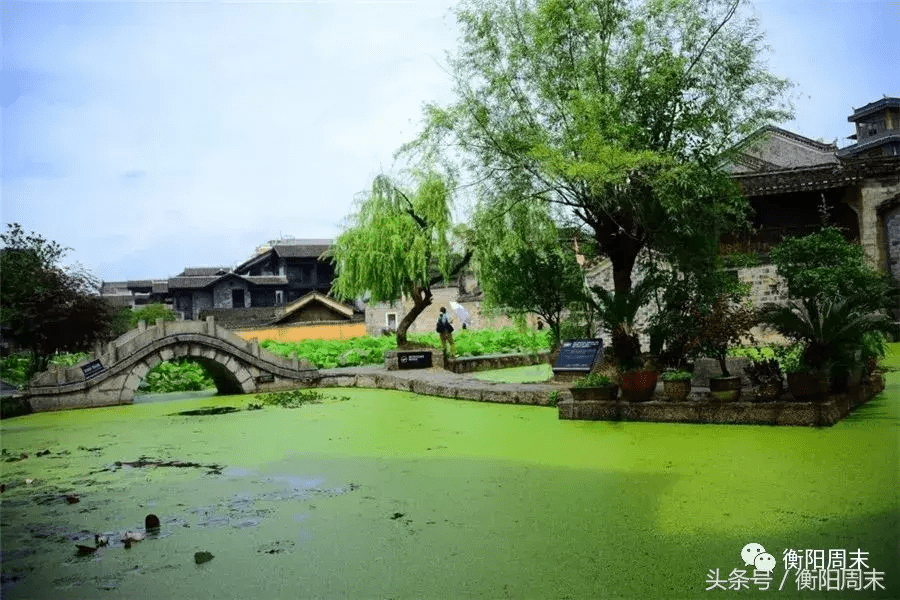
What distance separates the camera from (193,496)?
5746mm

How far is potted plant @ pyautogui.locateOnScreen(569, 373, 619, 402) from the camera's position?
8.88 m

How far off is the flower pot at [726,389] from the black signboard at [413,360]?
9.43 m

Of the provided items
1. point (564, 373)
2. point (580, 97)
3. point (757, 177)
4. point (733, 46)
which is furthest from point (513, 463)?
point (757, 177)

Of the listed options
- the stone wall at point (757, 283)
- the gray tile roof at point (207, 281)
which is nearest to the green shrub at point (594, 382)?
the stone wall at point (757, 283)

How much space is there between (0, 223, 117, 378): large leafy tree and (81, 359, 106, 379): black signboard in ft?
7.19

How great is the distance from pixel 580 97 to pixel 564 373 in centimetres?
406

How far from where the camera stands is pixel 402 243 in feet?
58.4

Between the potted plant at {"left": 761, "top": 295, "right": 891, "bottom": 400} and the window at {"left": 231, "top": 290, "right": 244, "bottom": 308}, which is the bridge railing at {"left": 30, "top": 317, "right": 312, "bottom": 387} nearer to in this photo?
the potted plant at {"left": 761, "top": 295, "right": 891, "bottom": 400}

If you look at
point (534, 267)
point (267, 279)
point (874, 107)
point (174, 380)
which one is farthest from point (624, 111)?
point (267, 279)

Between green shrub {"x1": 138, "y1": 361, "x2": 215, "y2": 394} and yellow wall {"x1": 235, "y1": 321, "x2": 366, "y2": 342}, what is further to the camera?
yellow wall {"x1": 235, "y1": 321, "x2": 366, "y2": 342}

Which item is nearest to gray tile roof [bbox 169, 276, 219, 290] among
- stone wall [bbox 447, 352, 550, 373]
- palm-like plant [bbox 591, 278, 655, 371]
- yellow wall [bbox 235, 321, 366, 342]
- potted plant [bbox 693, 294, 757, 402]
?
yellow wall [bbox 235, 321, 366, 342]

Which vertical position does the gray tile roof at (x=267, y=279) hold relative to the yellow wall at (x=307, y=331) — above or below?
above

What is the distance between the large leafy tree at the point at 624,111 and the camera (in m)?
10.8

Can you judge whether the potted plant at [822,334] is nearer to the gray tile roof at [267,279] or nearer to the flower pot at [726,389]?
the flower pot at [726,389]
